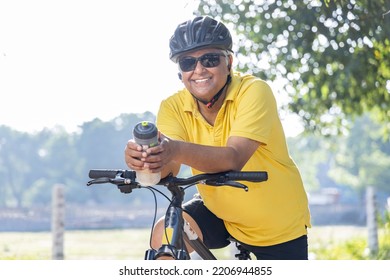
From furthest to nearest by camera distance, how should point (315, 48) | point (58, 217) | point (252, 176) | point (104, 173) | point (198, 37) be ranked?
point (58, 217) < point (315, 48) < point (198, 37) < point (104, 173) < point (252, 176)

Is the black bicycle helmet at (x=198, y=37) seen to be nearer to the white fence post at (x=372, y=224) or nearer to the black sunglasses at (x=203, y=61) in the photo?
the black sunglasses at (x=203, y=61)

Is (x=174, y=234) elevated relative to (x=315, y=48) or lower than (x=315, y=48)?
lower

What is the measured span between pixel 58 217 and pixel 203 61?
8.56 metres

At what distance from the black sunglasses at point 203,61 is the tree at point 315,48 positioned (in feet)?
15.9

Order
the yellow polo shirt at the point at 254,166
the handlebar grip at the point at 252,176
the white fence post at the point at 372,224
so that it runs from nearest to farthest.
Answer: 1. the handlebar grip at the point at 252,176
2. the yellow polo shirt at the point at 254,166
3. the white fence post at the point at 372,224

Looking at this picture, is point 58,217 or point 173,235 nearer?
point 173,235

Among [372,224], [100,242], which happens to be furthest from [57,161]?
[372,224]

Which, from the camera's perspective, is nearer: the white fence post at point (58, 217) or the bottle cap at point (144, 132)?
the bottle cap at point (144, 132)

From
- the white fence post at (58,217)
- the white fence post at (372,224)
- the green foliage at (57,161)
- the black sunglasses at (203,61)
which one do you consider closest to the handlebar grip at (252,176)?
the black sunglasses at (203,61)

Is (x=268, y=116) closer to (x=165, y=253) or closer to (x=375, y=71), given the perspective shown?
(x=165, y=253)

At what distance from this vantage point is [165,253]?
309 cm

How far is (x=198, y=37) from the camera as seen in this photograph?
355 cm

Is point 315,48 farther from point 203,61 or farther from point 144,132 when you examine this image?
point 144,132

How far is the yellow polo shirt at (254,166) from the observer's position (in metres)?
3.54
